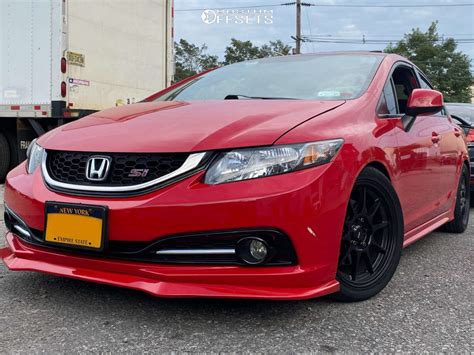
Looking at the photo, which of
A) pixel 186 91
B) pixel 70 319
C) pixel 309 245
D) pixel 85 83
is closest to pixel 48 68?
pixel 85 83

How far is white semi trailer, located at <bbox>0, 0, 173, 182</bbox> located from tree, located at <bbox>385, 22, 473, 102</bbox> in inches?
1425

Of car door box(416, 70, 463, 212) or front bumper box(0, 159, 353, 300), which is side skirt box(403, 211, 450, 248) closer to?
car door box(416, 70, 463, 212)

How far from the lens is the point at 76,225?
2289 millimetres

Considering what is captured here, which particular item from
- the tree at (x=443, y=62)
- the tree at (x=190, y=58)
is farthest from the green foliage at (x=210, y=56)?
the tree at (x=443, y=62)

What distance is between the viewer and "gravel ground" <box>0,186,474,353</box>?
2.15m

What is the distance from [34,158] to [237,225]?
1270 millimetres

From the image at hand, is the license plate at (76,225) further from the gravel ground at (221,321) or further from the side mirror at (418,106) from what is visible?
the side mirror at (418,106)

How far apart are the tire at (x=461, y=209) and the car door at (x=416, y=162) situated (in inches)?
30.0

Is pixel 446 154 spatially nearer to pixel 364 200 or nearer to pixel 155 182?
pixel 364 200

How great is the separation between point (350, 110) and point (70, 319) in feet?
5.53

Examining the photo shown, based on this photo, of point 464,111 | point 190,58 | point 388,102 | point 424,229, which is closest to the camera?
point 388,102

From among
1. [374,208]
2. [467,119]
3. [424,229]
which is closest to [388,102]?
[374,208]

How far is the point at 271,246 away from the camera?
222cm

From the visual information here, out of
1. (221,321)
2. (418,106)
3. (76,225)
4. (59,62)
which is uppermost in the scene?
(59,62)
